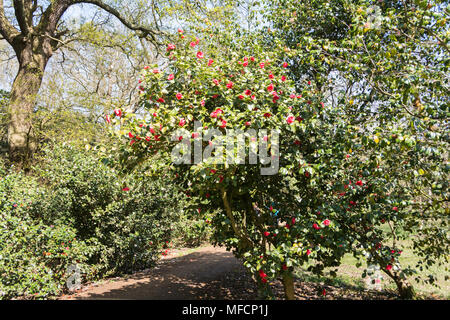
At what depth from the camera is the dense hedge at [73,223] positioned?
4352mm

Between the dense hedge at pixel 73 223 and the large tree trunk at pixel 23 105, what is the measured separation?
95cm

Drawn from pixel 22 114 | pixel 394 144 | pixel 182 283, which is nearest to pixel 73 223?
pixel 182 283

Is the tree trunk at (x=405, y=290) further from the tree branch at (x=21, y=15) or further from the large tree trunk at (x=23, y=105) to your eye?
the tree branch at (x=21, y=15)

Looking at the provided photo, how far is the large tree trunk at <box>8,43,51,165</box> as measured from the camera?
25.6 feet

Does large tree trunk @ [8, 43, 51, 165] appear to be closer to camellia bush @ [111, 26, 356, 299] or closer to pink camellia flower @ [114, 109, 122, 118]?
camellia bush @ [111, 26, 356, 299]

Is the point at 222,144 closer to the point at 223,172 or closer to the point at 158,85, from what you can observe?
the point at 223,172

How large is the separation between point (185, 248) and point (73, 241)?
5370mm

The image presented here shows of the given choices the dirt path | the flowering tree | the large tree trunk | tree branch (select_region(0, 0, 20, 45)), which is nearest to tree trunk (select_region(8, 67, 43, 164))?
the large tree trunk

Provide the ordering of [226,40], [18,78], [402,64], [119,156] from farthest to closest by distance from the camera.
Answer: [18,78], [226,40], [402,64], [119,156]

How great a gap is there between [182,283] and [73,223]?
2565 millimetres

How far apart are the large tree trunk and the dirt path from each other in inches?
191

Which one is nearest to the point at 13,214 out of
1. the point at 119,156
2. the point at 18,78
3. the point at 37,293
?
the point at 37,293

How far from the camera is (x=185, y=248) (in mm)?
10016
